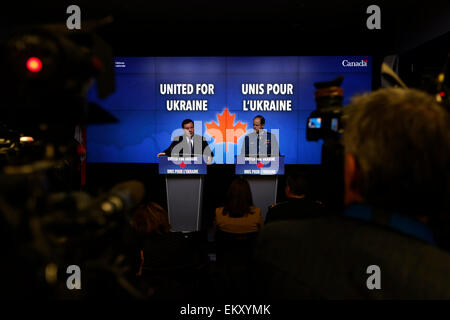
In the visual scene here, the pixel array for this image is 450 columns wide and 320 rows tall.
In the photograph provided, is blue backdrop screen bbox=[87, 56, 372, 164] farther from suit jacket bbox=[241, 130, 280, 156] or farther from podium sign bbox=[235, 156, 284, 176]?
podium sign bbox=[235, 156, 284, 176]

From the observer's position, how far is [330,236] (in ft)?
2.22

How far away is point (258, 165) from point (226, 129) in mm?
1854

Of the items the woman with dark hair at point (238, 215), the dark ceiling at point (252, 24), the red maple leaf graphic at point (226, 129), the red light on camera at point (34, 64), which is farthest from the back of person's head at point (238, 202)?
the red maple leaf graphic at point (226, 129)

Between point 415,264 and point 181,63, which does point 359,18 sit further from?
point 415,264

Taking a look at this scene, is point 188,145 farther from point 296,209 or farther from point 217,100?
point 296,209

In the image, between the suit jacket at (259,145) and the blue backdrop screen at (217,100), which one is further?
the blue backdrop screen at (217,100)

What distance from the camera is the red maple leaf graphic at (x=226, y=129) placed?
5.95 meters

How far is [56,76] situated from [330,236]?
0.58 metres

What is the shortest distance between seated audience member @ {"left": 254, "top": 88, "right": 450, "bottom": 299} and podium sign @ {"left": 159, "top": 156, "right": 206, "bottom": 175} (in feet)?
11.5

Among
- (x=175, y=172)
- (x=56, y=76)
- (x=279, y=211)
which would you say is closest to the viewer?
(x=56, y=76)

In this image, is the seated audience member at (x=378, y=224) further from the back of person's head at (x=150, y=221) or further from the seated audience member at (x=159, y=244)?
the back of person's head at (x=150, y=221)

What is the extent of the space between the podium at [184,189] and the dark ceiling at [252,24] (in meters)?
2.23

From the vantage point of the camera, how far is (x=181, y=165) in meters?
4.20

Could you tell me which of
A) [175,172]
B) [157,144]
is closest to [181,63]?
[157,144]
